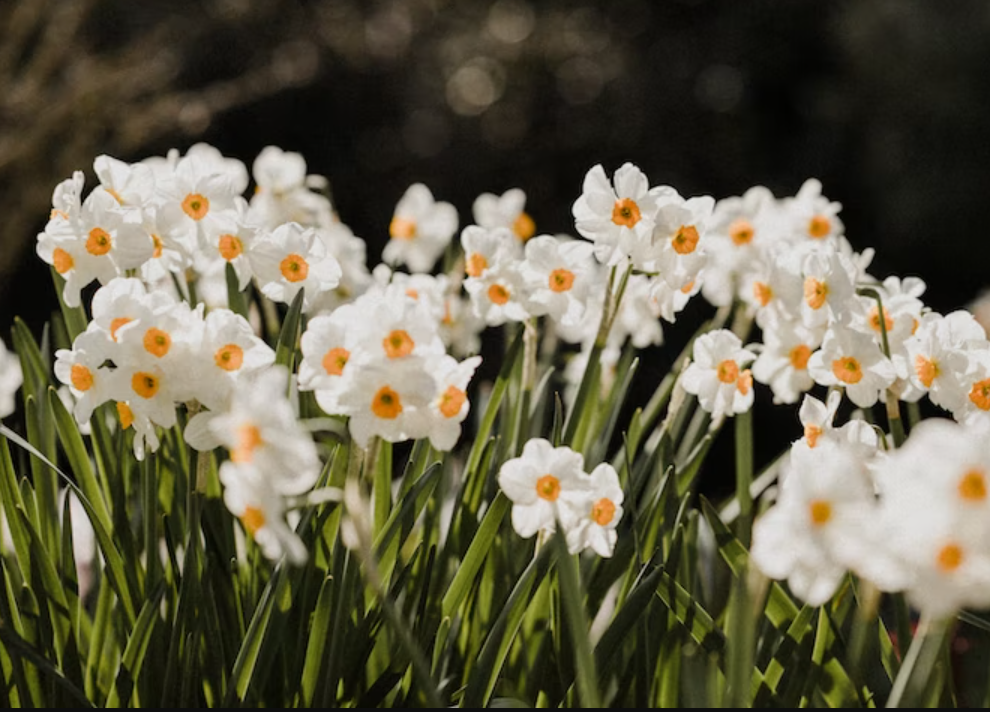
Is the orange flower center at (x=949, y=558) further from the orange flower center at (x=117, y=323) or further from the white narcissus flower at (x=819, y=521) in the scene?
the orange flower center at (x=117, y=323)

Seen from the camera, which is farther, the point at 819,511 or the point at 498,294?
the point at 498,294

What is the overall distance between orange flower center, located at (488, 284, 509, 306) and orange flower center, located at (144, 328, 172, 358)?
1.29ft

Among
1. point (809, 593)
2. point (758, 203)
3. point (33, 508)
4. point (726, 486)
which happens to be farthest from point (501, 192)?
point (809, 593)

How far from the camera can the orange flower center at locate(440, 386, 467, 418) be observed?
82 cm

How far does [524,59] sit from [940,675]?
18.4 ft

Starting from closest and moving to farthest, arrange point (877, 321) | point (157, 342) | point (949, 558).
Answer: point (949, 558) < point (157, 342) < point (877, 321)

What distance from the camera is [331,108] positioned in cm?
548

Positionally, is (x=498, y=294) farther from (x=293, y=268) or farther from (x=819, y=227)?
(x=819, y=227)

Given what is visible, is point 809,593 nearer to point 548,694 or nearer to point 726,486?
point 548,694

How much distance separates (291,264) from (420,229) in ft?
1.84

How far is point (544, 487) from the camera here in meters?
0.89

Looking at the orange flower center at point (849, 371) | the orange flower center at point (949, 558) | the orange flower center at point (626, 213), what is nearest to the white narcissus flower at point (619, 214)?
the orange flower center at point (626, 213)

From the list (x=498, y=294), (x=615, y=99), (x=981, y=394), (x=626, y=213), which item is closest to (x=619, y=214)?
(x=626, y=213)

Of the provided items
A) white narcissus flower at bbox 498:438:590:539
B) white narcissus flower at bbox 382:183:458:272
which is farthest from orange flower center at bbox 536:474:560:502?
white narcissus flower at bbox 382:183:458:272
